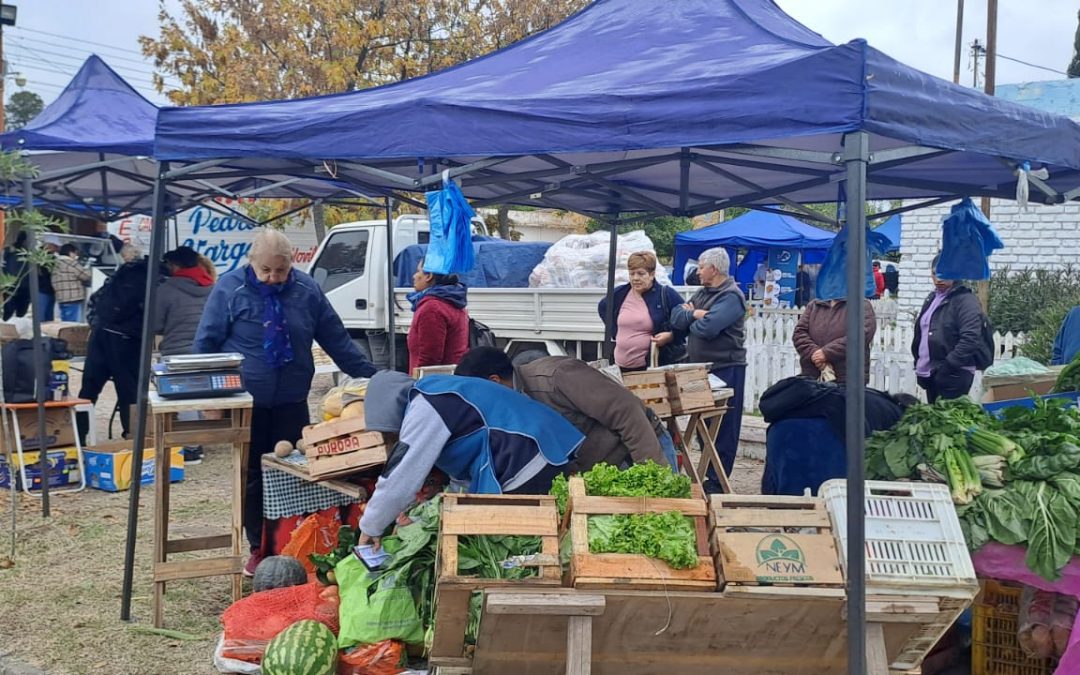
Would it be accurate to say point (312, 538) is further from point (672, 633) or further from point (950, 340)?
point (950, 340)

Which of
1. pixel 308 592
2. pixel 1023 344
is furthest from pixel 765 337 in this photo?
pixel 308 592

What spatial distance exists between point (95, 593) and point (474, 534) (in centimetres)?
313

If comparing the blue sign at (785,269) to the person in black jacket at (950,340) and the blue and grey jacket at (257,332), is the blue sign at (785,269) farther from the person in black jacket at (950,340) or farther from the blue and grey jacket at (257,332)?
the blue and grey jacket at (257,332)

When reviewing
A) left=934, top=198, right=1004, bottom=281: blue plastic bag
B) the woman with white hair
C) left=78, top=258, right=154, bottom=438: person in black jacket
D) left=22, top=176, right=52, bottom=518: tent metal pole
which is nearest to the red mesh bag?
left=22, top=176, right=52, bottom=518: tent metal pole

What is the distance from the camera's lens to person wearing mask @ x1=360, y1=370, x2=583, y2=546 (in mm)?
4191

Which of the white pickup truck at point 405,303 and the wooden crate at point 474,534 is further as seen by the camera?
the white pickup truck at point 405,303

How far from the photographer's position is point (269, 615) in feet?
14.4

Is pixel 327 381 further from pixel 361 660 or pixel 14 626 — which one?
pixel 361 660

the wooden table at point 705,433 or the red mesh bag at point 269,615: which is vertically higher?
the wooden table at point 705,433

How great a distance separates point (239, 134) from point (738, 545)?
283 centimetres

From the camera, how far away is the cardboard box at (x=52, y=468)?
788 cm

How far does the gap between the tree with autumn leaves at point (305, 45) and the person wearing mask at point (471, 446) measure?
14.5 metres

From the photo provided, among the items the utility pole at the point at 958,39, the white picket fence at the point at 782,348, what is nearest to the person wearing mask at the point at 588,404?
the white picket fence at the point at 782,348

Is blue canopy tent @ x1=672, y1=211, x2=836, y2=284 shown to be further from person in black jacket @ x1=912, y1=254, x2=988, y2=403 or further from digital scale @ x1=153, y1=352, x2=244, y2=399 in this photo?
digital scale @ x1=153, y1=352, x2=244, y2=399
